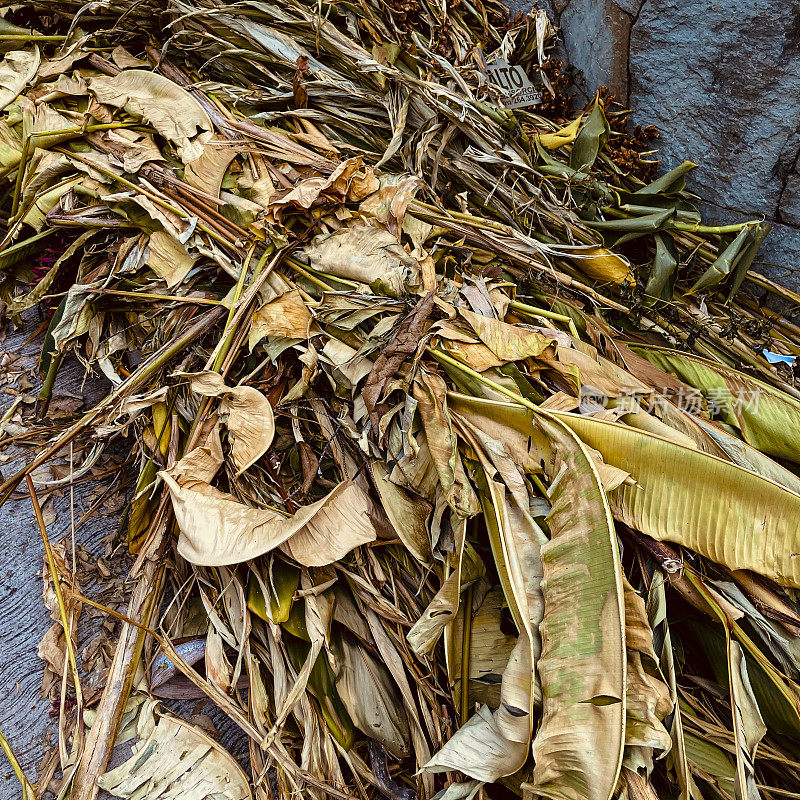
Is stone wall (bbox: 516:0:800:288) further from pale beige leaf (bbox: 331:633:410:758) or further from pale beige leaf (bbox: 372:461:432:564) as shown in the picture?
pale beige leaf (bbox: 331:633:410:758)

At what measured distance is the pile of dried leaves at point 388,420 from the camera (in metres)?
0.66

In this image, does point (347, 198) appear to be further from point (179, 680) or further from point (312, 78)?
point (179, 680)

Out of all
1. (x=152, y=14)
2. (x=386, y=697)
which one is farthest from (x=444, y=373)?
(x=152, y=14)

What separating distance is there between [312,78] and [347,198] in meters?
0.33

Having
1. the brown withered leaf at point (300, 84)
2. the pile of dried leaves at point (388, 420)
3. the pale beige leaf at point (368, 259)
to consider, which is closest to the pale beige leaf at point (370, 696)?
the pile of dried leaves at point (388, 420)

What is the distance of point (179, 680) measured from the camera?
35.6 inches

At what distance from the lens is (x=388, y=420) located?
0.78 metres

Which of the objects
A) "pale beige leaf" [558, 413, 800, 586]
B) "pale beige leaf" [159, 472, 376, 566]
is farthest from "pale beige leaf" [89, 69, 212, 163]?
"pale beige leaf" [558, 413, 800, 586]

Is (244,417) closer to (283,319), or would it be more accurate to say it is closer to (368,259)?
(283,319)

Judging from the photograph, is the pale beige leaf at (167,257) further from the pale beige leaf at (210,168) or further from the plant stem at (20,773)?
the plant stem at (20,773)

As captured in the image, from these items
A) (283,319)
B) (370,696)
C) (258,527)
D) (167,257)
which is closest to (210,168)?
(167,257)

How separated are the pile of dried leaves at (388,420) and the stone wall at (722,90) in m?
0.08

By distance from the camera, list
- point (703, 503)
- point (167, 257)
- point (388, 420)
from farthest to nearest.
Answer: point (167, 257), point (388, 420), point (703, 503)

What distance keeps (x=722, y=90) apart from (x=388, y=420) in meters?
0.90
